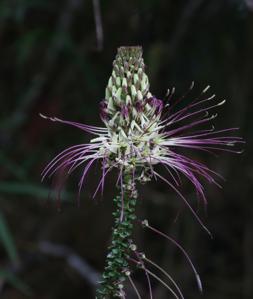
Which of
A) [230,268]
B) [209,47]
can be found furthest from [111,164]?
[230,268]

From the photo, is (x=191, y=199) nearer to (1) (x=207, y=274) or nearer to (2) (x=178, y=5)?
(1) (x=207, y=274)

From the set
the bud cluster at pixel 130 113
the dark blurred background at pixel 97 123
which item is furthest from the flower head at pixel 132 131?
the dark blurred background at pixel 97 123

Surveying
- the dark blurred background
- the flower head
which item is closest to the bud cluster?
the flower head

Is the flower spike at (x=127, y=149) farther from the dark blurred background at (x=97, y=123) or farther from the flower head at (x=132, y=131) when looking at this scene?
the dark blurred background at (x=97, y=123)

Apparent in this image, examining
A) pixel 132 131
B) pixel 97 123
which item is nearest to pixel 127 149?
pixel 132 131

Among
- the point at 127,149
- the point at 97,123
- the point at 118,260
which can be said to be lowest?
the point at 118,260

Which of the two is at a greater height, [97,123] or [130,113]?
[97,123]

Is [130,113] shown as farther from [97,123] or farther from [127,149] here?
[97,123]

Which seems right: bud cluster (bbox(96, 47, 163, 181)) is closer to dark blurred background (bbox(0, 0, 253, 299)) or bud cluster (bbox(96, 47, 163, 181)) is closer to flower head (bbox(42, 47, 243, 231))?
flower head (bbox(42, 47, 243, 231))
